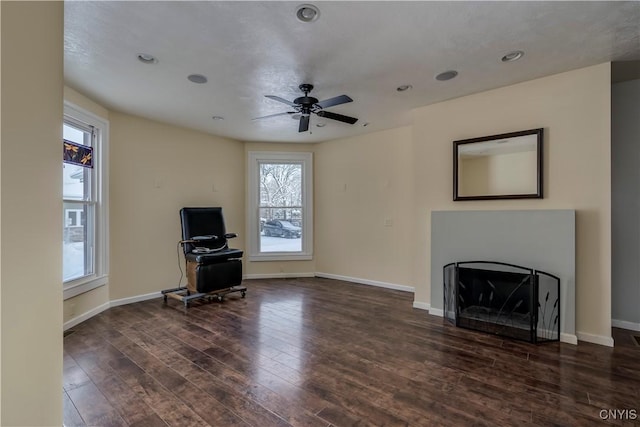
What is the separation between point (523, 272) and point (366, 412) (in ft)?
7.30

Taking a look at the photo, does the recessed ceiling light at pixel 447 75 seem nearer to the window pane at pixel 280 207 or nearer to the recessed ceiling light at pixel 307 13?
the recessed ceiling light at pixel 307 13

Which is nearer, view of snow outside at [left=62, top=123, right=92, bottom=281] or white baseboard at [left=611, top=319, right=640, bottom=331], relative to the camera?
white baseboard at [left=611, top=319, right=640, bottom=331]

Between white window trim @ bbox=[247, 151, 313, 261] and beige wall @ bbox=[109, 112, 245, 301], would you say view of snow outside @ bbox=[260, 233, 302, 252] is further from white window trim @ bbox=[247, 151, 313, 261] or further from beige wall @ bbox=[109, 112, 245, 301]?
beige wall @ bbox=[109, 112, 245, 301]

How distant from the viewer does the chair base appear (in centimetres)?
396

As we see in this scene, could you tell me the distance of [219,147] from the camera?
5.14 m

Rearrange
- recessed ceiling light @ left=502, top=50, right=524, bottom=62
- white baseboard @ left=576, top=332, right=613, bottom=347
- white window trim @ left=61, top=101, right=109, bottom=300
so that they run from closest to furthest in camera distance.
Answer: recessed ceiling light @ left=502, top=50, right=524, bottom=62, white baseboard @ left=576, top=332, right=613, bottom=347, white window trim @ left=61, top=101, right=109, bottom=300

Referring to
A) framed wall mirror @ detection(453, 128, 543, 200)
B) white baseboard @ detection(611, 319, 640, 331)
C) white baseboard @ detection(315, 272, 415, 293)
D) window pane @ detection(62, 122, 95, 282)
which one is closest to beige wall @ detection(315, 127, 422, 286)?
white baseboard @ detection(315, 272, 415, 293)

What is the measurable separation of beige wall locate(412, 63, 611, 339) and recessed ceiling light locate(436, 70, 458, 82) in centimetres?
62

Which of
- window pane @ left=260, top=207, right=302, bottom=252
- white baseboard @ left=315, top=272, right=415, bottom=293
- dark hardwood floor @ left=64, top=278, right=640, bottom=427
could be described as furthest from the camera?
window pane @ left=260, top=207, right=302, bottom=252

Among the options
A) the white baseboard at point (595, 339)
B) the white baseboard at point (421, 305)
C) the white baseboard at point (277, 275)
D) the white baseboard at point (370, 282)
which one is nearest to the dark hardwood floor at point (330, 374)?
the white baseboard at point (595, 339)

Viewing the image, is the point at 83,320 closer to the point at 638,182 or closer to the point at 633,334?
the point at 633,334

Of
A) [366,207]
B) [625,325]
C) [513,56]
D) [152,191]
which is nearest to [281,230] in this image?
[366,207]

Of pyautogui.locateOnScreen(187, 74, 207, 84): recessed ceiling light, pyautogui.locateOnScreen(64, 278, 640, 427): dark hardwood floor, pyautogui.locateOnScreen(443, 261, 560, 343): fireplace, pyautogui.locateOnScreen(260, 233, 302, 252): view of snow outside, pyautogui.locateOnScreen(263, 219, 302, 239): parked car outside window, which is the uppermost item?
pyautogui.locateOnScreen(187, 74, 207, 84): recessed ceiling light

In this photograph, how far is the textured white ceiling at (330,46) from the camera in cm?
194
